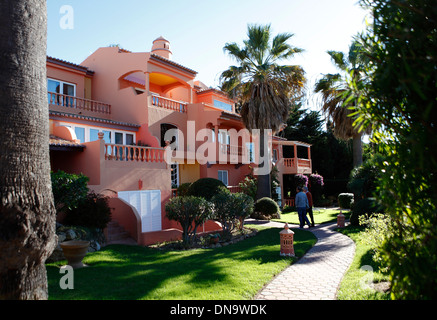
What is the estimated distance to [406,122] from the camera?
3.71m

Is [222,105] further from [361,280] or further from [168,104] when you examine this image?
[361,280]

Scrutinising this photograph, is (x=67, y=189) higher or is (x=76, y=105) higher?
(x=76, y=105)

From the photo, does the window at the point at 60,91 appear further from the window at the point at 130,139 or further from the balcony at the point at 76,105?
the window at the point at 130,139

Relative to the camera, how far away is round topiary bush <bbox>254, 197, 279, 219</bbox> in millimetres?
19156

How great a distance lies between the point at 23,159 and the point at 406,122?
15.7ft

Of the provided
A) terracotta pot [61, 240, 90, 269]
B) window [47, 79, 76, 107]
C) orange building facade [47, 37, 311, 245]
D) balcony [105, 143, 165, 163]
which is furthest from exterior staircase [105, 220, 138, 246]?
window [47, 79, 76, 107]

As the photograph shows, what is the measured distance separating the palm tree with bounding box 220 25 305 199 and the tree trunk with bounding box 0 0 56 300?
15.4 metres

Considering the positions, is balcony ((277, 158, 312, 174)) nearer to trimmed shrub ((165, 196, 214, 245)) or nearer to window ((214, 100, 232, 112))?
window ((214, 100, 232, 112))

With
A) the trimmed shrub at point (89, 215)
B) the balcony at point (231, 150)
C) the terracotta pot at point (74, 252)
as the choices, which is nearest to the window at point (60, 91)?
the trimmed shrub at point (89, 215)

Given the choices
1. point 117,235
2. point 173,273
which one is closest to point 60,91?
point 117,235

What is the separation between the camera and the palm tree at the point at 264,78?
62.6 feet

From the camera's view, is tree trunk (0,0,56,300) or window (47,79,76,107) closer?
tree trunk (0,0,56,300)

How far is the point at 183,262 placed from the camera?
28.3ft
